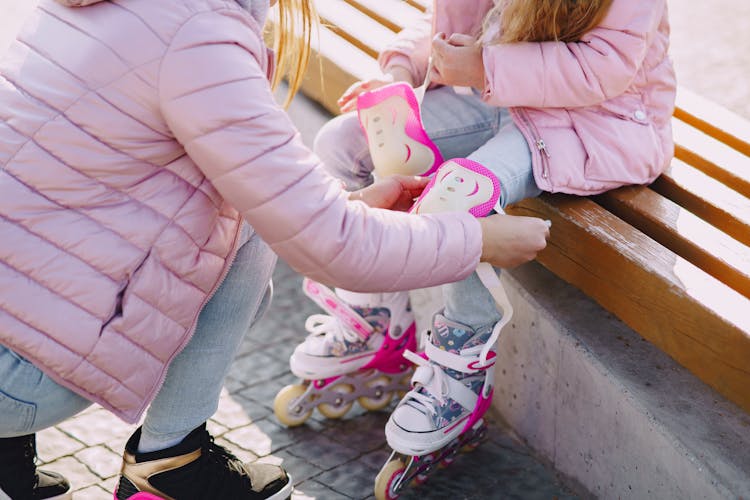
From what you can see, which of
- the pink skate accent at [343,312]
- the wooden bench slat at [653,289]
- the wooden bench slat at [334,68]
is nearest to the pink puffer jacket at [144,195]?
the wooden bench slat at [653,289]

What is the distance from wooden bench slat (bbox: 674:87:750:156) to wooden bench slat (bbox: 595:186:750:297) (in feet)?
1.41

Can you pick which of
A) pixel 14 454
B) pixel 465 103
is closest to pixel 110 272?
pixel 14 454

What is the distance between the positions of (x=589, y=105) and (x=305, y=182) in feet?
2.82

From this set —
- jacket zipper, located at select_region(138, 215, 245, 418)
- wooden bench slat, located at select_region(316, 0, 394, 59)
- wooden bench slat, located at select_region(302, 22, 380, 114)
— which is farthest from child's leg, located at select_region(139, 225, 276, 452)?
wooden bench slat, located at select_region(316, 0, 394, 59)

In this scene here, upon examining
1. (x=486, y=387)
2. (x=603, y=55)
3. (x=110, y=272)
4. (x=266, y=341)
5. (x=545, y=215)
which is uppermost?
(x=603, y=55)

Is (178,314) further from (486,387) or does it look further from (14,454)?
(486,387)

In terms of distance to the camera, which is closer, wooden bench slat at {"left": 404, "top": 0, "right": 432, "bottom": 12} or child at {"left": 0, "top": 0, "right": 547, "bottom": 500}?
child at {"left": 0, "top": 0, "right": 547, "bottom": 500}

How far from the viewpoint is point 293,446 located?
8.47ft

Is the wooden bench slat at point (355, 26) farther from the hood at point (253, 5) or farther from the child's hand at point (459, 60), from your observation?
the hood at point (253, 5)

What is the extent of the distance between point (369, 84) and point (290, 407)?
88 centimetres

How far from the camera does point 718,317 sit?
1.88 m

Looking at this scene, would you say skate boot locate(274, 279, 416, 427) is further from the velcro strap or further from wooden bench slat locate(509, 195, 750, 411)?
wooden bench slat locate(509, 195, 750, 411)

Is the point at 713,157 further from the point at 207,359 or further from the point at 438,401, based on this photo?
the point at 207,359

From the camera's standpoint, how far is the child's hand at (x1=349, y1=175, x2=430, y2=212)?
210 centimetres
